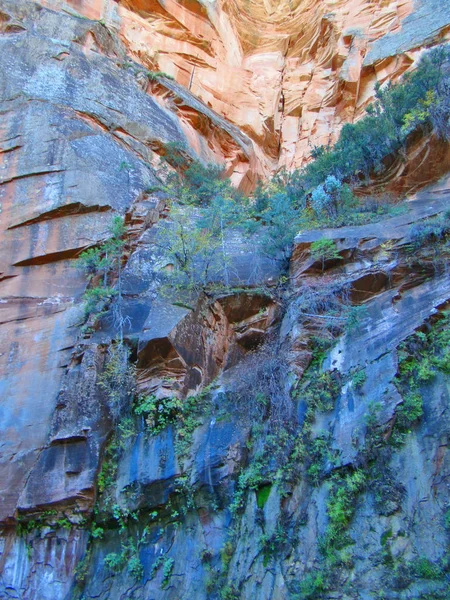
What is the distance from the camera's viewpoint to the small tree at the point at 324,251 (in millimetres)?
10727

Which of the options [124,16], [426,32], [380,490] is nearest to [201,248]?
[380,490]

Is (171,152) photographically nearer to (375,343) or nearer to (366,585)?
(375,343)

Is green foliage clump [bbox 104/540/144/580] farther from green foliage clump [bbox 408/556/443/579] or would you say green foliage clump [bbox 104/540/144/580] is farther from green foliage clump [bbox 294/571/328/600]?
green foliage clump [bbox 408/556/443/579]

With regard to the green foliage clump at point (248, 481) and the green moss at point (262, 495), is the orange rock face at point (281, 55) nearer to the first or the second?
the green foliage clump at point (248, 481)

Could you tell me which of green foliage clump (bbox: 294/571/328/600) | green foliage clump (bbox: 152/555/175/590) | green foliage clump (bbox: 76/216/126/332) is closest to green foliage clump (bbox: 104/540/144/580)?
green foliage clump (bbox: 152/555/175/590)

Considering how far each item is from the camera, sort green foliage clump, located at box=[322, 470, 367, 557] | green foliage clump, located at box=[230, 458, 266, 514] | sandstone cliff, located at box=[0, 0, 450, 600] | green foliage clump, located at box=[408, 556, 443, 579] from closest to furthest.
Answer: green foliage clump, located at box=[408, 556, 443, 579] → green foliage clump, located at box=[322, 470, 367, 557] → sandstone cliff, located at box=[0, 0, 450, 600] → green foliage clump, located at box=[230, 458, 266, 514]

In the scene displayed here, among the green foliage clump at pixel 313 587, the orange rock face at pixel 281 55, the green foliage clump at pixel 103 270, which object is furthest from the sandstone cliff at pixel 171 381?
the orange rock face at pixel 281 55

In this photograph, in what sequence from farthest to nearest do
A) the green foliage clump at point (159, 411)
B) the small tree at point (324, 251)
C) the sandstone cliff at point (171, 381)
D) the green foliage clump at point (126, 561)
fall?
the small tree at point (324, 251), the green foliage clump at point (159, 411), the green foliage clump at point (126, 561), the sandstone cliff at point (171, 381)

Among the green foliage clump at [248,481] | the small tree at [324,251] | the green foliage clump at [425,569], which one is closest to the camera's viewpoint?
the green foliage clump at [425,569]

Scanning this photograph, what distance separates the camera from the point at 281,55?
24.5 m

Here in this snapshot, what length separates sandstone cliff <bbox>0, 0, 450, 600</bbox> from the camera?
7215mm

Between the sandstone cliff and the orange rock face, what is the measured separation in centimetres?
162

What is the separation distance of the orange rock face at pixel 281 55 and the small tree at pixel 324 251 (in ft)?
29.1

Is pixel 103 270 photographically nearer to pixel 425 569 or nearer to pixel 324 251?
pixel 324 251
